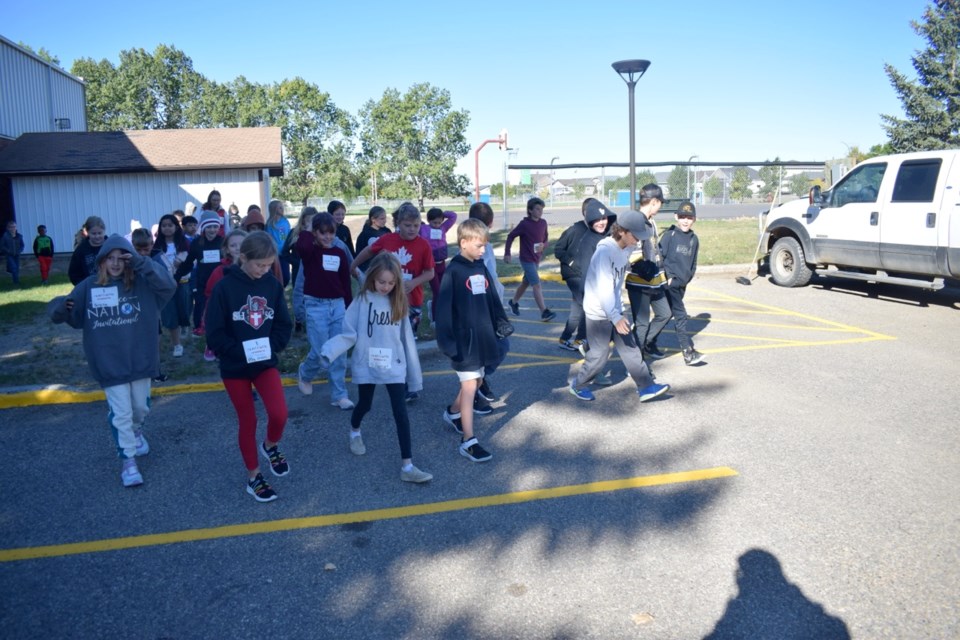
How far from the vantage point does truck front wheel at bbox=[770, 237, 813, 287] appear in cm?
→ 1267

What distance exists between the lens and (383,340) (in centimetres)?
495

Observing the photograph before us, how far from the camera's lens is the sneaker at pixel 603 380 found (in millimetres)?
7283

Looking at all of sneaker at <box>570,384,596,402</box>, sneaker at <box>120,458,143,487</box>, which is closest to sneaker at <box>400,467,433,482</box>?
sneaker at <box>120,458,143,487</box>

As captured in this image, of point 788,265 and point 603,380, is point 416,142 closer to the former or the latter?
point 788,265

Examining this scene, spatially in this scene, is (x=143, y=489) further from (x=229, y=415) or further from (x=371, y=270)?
(x=371, y=270)

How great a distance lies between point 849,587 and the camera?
11.6 ft

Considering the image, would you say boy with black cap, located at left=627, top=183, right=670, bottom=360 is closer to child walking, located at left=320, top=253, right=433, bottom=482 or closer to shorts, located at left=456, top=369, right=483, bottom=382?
shorts, located at left=456, top=369, right=483, bottom=382

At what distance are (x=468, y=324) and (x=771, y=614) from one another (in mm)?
2806

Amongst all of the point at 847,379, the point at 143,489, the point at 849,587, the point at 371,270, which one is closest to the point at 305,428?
the point at 143,489

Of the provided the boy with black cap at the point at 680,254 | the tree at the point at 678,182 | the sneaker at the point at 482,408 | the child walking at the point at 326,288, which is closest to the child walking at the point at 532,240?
the boy with black cap at the point at 680,254

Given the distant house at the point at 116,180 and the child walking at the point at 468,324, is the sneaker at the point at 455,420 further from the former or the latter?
the distant house at the point at 116,180

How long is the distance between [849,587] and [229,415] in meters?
5.06

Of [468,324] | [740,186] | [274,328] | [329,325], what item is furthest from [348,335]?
[740,186]

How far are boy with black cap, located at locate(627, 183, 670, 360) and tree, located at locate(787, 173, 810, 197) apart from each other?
27.1 metres
